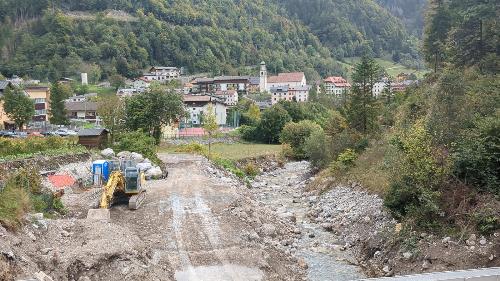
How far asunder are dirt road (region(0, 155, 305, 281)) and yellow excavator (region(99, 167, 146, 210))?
47 cm

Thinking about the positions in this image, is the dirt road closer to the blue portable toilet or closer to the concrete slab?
the concrete slab

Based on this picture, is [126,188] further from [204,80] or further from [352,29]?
[352,29]

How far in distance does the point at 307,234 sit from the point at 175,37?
120 m

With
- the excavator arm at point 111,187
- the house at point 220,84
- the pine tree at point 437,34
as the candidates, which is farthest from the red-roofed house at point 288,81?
the excavator arm at point 111,187

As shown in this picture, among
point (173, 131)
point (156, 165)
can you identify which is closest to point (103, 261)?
point (156, 165)

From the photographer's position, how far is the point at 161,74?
402ft

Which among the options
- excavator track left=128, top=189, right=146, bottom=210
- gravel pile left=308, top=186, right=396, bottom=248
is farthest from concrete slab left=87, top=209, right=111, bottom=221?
gravel pile left=308, top=186, right=396, bottom=248

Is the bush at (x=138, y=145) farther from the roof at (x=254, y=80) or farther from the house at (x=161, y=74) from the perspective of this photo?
Result: the roof at (x=254, y=80)

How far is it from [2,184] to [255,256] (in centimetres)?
1017

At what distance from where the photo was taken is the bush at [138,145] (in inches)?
1326

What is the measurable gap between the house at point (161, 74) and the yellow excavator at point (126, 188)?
97.8 meters

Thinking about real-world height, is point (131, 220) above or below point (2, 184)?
below

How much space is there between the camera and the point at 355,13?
19675 cm

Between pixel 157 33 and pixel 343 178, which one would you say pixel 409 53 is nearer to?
pixel 157 33
